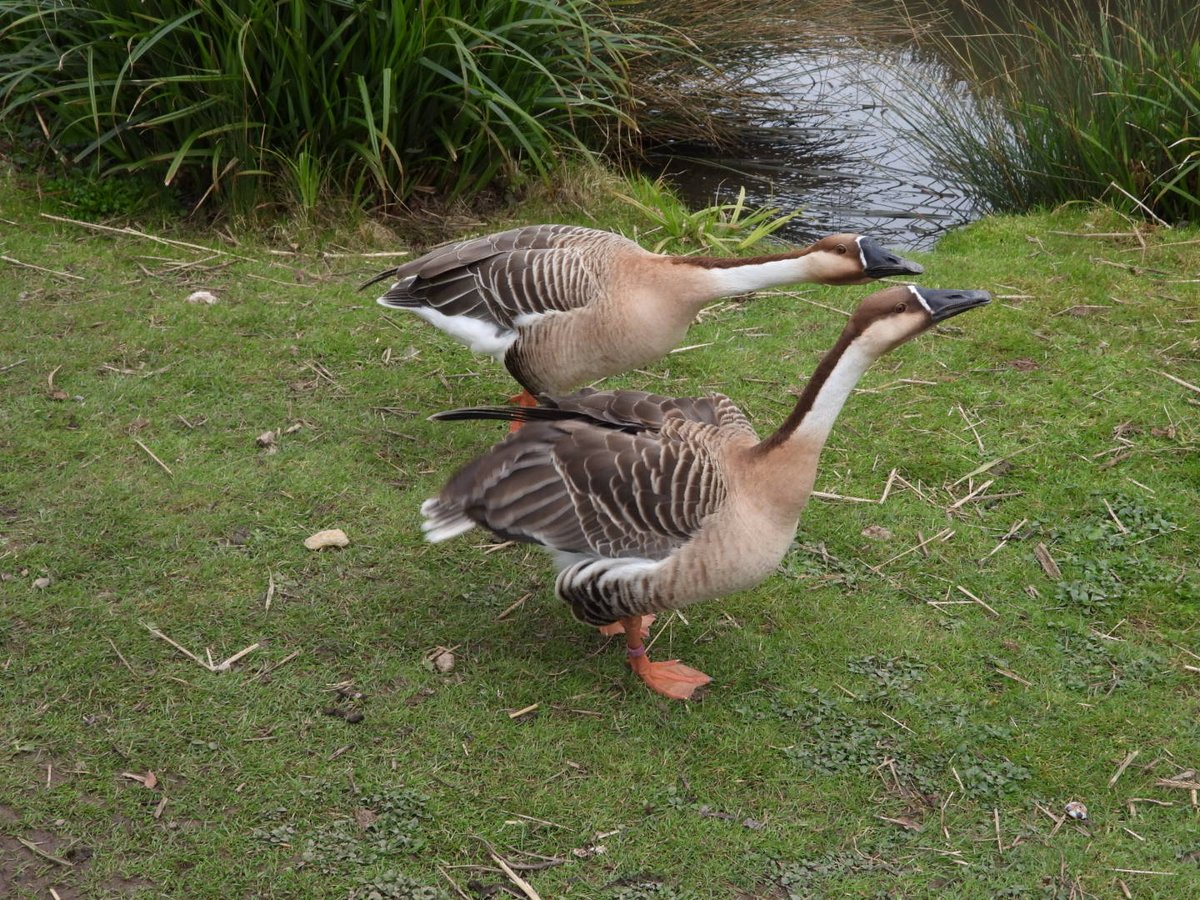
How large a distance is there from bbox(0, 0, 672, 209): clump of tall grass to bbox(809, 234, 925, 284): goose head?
108 inches

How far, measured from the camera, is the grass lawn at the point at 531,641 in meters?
3.20

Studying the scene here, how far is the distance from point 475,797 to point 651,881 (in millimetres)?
577

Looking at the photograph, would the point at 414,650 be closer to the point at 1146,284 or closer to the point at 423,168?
the point at 423,168

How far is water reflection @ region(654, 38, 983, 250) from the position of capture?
8.53 meters

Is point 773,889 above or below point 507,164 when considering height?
below

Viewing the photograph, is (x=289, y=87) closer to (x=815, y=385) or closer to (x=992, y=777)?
(x=815, y=385)

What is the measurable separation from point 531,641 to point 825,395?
1360 millimetres

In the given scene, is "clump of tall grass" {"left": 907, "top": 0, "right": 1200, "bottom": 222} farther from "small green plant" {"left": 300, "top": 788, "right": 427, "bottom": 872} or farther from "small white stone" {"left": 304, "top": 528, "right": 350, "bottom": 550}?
"small green plant" {"left": 300, "top": 788, "right": 427, "bottom": 872}

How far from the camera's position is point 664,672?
12.6ft

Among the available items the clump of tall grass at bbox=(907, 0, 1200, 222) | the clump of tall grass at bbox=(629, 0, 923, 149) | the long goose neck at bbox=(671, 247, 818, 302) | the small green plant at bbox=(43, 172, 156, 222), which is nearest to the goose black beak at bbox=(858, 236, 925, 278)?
the long goose neck at bbox=(671, 247, 818, 302)

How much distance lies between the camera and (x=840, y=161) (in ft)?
31.2

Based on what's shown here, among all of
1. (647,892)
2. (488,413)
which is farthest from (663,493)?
(647,892)

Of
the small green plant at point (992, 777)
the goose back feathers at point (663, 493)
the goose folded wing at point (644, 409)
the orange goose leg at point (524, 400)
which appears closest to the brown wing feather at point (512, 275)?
the orange goose leg at point (524, 400)

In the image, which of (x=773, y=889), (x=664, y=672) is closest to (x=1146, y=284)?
(x=664, y=672)
